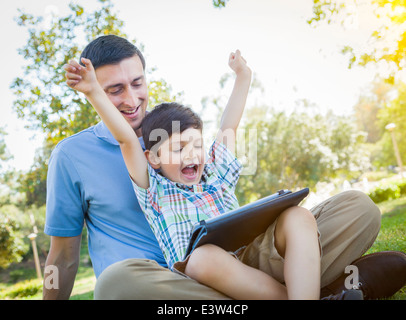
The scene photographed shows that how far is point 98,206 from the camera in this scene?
2.14m

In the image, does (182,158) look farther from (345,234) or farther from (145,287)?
(345,234)

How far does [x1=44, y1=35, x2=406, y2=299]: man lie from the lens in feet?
5.12

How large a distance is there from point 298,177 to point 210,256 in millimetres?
20215

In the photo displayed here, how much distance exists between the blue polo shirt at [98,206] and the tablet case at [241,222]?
51cm

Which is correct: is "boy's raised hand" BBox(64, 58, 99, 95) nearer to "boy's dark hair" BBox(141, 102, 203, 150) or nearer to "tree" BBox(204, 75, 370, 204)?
"boy's dark hair" BBox(141, 102, 203, 150)

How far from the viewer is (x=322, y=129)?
72.2ft

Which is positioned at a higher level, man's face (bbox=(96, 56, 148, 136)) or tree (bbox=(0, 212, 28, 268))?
man's face (bbox=(96, 56, 148, 136))

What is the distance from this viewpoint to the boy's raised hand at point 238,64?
99.3 inches

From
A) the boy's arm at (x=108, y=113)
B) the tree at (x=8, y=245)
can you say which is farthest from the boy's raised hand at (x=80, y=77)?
the tree at (x=8, y=245)

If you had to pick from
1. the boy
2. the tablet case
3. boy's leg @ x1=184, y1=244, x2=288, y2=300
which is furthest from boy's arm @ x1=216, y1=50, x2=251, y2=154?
boy's leg @ x1=184, y1=244, x2=288, y2=300

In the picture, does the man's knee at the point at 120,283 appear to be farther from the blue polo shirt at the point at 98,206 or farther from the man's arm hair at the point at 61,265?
the man's arm hair at the point at 61,265
